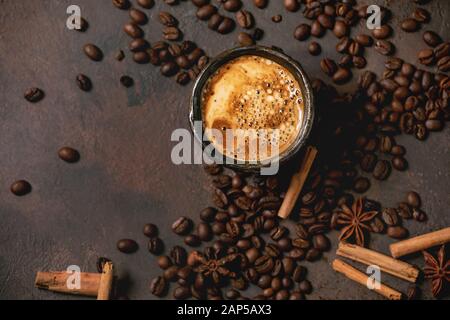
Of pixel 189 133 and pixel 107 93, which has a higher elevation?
pixel 107 93

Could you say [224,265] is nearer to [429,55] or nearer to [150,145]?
[150,145]

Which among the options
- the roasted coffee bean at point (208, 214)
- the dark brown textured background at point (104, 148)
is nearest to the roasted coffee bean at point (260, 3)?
the dark brown textured background at point (104, 148)

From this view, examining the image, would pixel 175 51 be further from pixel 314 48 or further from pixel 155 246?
pixel 155 246

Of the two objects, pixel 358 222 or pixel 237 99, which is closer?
pixel 237 99

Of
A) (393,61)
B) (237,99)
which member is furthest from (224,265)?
(393,61)

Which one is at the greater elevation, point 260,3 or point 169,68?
point 260,3

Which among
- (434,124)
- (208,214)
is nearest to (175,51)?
(208,214)
